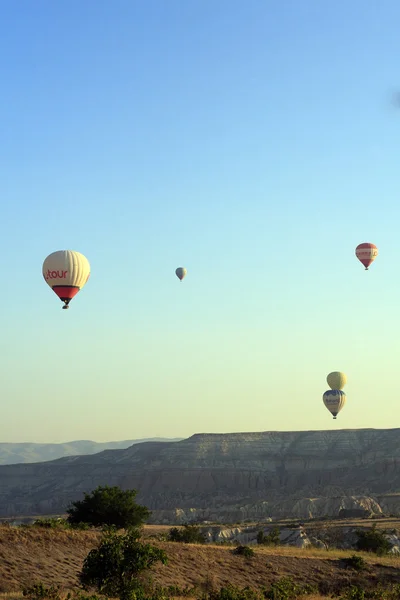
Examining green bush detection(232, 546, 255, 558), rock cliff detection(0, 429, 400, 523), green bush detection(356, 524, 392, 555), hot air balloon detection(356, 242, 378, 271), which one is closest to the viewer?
green bush detection(232, 546, 255, 558)

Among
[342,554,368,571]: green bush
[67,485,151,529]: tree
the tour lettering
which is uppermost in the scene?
the tour lettering

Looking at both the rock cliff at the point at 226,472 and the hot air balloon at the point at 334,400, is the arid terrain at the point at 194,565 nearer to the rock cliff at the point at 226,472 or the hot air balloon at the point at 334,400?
the hot air balloon at the point at 334,400

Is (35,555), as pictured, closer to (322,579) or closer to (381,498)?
(322,579)

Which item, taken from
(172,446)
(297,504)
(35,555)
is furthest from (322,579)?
(172,446)

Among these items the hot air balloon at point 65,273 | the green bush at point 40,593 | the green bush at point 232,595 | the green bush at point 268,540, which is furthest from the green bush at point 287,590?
the hot air balloon at point 65,273

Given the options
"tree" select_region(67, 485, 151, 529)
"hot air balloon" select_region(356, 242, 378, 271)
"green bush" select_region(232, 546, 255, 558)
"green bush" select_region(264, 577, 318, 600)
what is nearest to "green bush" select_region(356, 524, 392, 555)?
"green bush" select_region(232, 546, 255, 558)

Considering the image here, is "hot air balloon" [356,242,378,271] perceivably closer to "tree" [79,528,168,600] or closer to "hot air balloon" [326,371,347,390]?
"hot air balloon" [326,371,347,390]

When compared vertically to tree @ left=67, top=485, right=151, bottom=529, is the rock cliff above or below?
above
